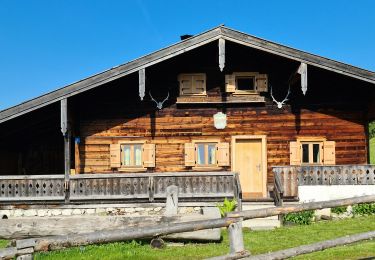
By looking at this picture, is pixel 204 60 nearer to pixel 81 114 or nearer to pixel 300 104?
pixel 300 104

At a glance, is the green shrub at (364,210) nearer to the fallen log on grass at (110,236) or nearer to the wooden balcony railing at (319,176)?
the wooden balcony railing at (319,176)

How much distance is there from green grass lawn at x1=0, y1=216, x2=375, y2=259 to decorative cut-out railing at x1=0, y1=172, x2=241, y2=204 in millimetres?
3219

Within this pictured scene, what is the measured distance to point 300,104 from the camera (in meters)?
16.8

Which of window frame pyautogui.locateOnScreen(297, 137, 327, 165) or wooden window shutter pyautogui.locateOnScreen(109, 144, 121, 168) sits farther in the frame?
wooden window shutter pyautogui.locateOnScreen(109, 144, 121, 168)

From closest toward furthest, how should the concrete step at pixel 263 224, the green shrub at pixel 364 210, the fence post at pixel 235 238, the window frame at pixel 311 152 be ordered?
the fence post at pixel 235 238, the concrete step at pixel 263 224, the green shrub at pixel 364 210, the window frame at pixel 311 152

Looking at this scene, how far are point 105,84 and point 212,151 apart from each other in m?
4.92

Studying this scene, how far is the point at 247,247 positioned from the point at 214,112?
7698 millimetres

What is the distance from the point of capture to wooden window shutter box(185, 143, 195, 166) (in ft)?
54.7

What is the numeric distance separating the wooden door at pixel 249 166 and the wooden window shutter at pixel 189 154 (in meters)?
1.66

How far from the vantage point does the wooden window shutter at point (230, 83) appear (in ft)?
54.7

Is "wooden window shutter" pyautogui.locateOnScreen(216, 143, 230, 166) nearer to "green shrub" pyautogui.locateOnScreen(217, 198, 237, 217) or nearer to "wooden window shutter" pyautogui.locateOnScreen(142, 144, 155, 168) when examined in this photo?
"wooden window shutter" pyautogui.locateOnScreen(142, 144, 155, 168)

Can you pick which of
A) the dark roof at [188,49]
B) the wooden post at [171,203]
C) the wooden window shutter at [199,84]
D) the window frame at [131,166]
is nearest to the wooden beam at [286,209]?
the wooden post at [171,203]

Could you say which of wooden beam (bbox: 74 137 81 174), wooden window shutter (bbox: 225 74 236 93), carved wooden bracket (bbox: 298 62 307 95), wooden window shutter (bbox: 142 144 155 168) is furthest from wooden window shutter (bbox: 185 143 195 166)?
carved wooden bracket (bbox: 298 62 307 95)

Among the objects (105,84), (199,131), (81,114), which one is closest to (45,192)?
(81,114)
